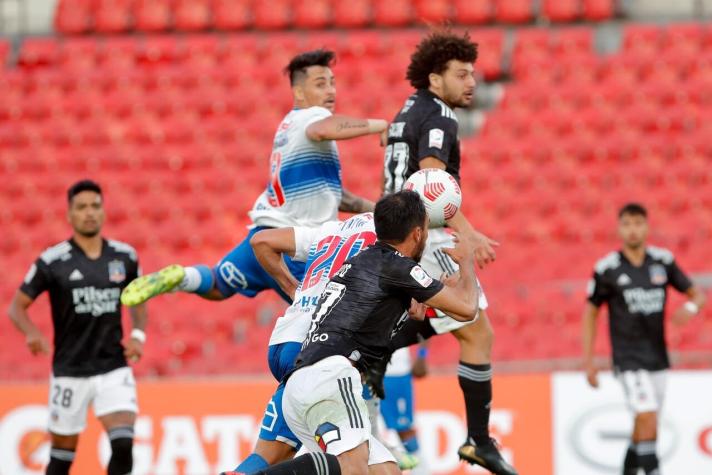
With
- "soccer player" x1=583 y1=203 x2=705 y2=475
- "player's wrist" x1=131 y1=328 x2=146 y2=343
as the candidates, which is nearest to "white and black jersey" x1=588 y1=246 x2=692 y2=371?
"soccer player" x1=583 y1=203 x2=705 y2=475

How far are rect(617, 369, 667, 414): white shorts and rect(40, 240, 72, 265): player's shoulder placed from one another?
447cm

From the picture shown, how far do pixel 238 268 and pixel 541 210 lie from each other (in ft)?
29.1

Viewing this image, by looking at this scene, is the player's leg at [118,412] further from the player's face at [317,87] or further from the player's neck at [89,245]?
the player's face at [317,87]

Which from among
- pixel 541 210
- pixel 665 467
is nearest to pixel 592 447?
pixel 665 467

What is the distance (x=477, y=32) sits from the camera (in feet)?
62.8

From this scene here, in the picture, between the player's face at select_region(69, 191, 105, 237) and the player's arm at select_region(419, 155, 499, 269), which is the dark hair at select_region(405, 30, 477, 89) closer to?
the player's arm at select_region(419, 155, 499, 269)

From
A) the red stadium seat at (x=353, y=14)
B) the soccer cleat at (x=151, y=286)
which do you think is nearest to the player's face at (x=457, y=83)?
the soccer cleat at (x=151, y=286)

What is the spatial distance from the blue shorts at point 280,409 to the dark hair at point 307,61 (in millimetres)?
2125

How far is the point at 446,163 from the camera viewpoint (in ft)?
23.8

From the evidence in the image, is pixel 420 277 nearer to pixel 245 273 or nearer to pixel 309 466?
→ pixel 309 466

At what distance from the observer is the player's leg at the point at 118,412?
867 centimetres

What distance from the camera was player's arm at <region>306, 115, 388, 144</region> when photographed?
749 cm

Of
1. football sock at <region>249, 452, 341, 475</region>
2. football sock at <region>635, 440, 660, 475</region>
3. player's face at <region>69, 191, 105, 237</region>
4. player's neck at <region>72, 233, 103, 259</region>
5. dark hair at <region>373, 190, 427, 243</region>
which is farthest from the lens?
football sock at <region>635, 440, 660, 475</region>

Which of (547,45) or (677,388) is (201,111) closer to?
(547,45)
